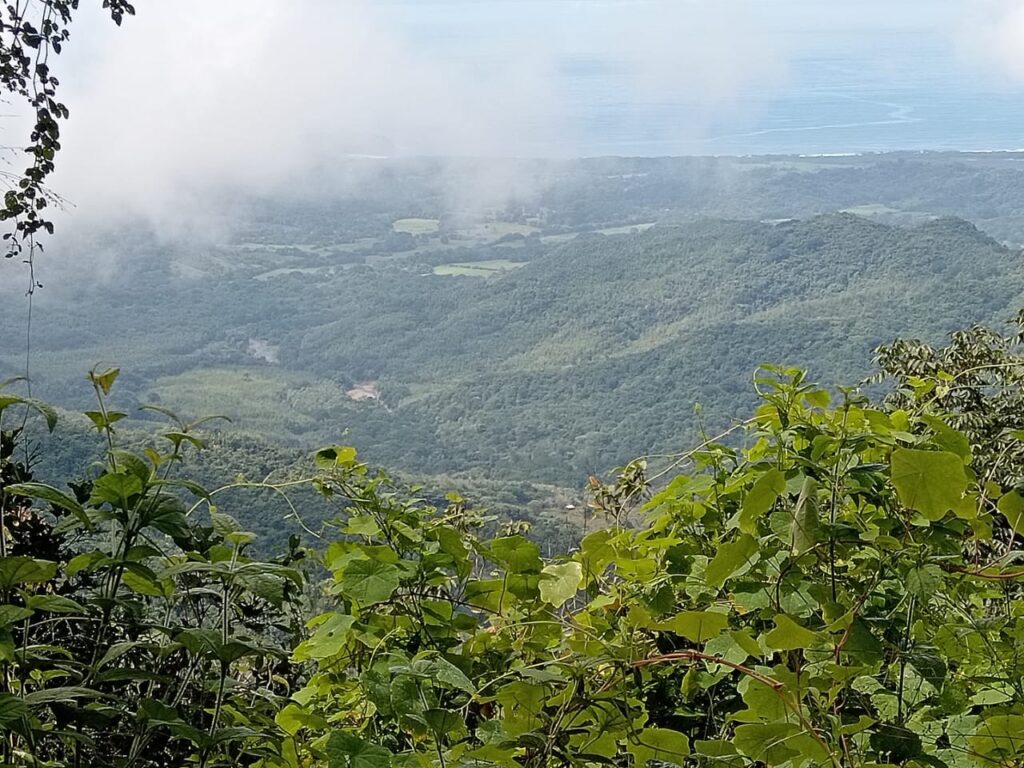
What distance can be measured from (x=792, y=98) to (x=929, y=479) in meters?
78.0

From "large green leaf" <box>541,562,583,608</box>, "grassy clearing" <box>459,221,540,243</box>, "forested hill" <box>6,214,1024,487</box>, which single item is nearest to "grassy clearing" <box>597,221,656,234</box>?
"forested hill" <box>6,214,1024,487</box>

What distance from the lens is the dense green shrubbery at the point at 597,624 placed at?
67cm

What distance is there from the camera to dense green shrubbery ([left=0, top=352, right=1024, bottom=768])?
666mm

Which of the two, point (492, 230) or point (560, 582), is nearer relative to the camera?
point (560, 582)

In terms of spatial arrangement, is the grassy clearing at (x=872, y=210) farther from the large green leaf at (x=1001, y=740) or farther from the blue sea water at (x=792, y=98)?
the large green leaf at (x=1001, y=740)

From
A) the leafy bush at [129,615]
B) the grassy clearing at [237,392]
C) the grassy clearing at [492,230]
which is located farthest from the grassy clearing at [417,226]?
the leafy bush at [129,615]

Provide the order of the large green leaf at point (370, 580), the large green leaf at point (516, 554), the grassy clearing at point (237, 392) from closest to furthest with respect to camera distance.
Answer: the large green leaf at point (370, 580)
the large green leaf at point (516, 554)
the grassy clearing at point (237, 392)

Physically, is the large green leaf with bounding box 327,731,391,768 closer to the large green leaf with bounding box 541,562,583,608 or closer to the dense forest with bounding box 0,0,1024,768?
the dense forest with bounding box 0,0,1024,768

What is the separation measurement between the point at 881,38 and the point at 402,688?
86.9m

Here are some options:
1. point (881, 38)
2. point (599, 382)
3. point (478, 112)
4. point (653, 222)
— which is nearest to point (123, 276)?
point (599, 382)

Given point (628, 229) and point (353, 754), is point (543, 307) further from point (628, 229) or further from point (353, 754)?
point (353, 754)

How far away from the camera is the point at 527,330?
41125 millimetres

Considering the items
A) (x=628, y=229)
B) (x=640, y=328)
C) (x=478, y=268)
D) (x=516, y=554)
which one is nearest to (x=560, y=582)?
(x=516, y=554)

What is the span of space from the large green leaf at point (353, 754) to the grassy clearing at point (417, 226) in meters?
56.3
